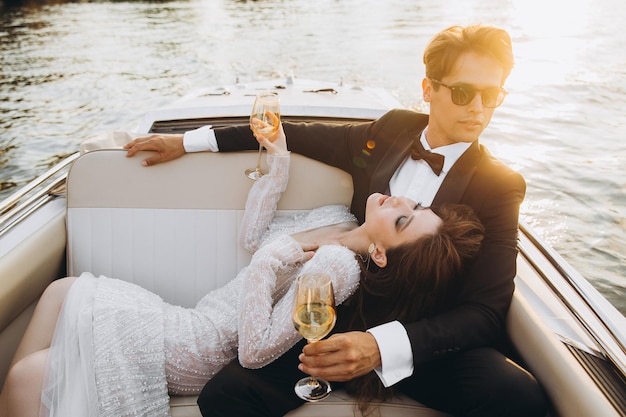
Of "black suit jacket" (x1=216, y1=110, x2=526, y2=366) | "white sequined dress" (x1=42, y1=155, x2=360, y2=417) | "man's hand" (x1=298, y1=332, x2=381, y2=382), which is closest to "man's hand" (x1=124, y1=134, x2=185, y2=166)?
"black suit jacket" (x1=216, y1=110, x2=526, y2=366)

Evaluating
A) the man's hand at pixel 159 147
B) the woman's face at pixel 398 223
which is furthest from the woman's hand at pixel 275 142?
the woman's face at pixel 398 223

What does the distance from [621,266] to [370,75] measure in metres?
7.49

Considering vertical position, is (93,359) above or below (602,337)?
below

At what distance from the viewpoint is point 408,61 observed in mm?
11641

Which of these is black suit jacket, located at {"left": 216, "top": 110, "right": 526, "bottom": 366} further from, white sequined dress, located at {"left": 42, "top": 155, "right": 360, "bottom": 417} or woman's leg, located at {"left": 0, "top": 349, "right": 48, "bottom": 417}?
woman's leg, located at {"left": 0, "top": 349, "right": 48, "bottom": 417}

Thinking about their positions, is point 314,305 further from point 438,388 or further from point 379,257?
point 438,388

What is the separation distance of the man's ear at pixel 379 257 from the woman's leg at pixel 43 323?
1106 millimetres

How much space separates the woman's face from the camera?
1.61m

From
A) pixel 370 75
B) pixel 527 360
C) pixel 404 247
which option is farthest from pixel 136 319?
pixel 370 75

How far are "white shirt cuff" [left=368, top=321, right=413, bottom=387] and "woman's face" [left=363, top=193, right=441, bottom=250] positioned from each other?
28 cm

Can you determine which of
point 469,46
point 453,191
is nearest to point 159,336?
point 453,191

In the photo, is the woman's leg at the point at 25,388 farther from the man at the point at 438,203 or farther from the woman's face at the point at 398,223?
the woman's face at the point at 398,223

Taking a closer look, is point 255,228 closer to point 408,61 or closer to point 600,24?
point 408,61

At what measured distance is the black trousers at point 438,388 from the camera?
139 centimetres
